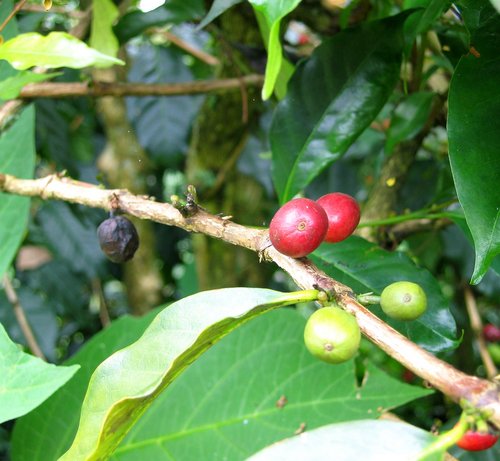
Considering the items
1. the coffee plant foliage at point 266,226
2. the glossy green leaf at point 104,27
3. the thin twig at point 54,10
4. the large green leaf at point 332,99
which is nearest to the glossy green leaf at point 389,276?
the coffee plant foliage at point 266,226

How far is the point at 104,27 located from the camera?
1.06 metres

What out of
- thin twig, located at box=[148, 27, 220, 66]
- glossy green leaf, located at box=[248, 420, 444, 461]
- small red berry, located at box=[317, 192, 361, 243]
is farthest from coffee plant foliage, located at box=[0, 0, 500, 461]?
thin twig, located at box=[148, 27, 220, 66]

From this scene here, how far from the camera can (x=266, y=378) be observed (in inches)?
35.5

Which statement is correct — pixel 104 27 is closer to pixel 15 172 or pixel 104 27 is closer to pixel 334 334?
pixel 15 172

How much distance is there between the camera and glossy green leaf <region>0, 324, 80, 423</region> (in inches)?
21.5

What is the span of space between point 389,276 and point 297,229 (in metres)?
0.31

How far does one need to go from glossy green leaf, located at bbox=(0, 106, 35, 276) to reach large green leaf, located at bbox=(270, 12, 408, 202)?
0.39m

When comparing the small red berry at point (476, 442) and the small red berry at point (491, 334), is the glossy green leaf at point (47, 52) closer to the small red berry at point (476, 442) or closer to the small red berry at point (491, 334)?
the small red berry at point (476, 442)

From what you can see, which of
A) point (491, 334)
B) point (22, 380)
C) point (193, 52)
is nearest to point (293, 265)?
point (22, 380)

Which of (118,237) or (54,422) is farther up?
(118,237)

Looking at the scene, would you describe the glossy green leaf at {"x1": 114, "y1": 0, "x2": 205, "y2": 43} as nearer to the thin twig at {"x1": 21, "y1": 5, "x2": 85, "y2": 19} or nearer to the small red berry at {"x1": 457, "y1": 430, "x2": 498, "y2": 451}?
the thin twig at {"x1": 21, "y1": 5, "x2": 85, "y2": 19}

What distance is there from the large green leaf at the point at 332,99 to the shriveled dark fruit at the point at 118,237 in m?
0.24

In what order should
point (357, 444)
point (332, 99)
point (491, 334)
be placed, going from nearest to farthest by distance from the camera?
point (357, 444) → point (332, 99) → point (491, 334)

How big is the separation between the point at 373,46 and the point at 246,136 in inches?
40.0
